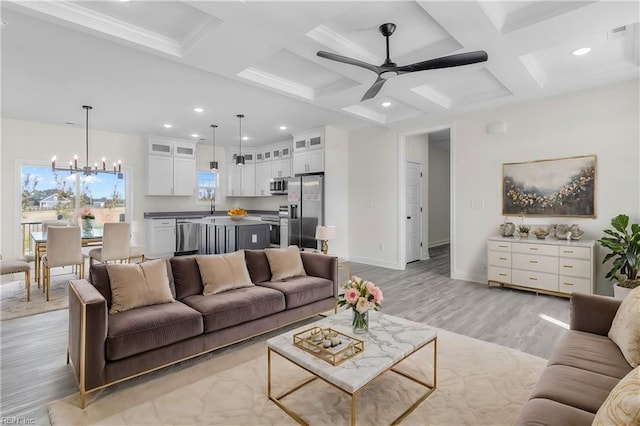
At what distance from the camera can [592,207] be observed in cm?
427

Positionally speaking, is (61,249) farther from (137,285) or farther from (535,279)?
(535,279)

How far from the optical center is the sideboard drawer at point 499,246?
470cm

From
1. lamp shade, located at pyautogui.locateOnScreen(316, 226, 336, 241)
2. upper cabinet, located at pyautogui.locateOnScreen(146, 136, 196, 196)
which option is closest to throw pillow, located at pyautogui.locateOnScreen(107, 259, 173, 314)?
lamp shade, located at pyautogui.locateOnScreen(316, 226, 336, 241)

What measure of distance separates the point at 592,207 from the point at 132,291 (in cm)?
541

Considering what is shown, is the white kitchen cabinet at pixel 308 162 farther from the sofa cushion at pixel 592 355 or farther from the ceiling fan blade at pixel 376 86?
the sofa cushion at pixel 592 355

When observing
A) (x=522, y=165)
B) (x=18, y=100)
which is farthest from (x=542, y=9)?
(x=18, y=100)

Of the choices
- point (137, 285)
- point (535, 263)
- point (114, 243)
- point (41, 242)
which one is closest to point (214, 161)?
point (114, 243)

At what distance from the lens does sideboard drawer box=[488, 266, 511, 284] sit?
4.72m

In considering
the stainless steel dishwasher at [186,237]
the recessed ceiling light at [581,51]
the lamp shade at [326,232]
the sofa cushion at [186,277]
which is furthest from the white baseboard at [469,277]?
the stainless steel dishwasher at [186,237]

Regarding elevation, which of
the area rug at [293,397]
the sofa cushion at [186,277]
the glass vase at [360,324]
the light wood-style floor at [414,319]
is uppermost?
the sofa cushion at [186,277]

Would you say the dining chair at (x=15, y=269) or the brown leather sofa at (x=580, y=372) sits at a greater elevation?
the dining chair at (x=15, y=269)

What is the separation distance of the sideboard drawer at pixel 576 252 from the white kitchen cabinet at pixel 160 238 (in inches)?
300

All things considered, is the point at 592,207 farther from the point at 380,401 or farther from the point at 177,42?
the point at 177,42

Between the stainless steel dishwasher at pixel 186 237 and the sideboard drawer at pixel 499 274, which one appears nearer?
the sideboard drawer at pixel 499 274
